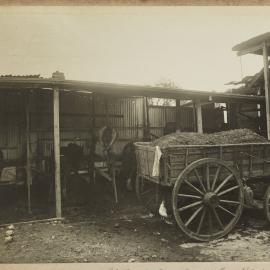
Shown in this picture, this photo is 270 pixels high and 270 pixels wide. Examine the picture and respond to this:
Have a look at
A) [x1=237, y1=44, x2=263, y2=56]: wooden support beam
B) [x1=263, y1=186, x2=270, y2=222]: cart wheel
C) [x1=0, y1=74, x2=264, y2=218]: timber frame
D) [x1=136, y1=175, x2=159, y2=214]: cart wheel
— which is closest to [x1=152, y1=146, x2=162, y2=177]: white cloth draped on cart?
[x1=136, y1=175, x2=159, y2=214]: cart wheel

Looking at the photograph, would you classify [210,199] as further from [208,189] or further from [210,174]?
[210,174]

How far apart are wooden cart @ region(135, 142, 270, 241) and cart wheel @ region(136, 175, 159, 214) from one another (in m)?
0.93

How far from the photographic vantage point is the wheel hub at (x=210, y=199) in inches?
220

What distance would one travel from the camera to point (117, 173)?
37.1ft

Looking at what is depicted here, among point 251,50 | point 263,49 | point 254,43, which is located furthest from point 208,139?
point 251,50

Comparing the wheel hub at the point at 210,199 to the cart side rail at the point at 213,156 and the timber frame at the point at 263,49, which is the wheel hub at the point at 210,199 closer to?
the cart side rail at the point at 213,156

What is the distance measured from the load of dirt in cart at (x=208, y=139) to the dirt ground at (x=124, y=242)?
1566mm

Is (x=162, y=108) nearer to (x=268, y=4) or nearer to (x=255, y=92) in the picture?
(x=255, y=92)

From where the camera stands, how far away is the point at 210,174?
5.68 metres

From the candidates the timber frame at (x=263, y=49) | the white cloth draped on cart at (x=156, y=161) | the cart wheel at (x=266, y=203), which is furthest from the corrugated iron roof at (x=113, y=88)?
the cart wheel at (x=266, y=203)

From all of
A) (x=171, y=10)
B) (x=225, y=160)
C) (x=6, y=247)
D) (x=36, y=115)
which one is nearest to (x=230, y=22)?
(x=171, y=10)

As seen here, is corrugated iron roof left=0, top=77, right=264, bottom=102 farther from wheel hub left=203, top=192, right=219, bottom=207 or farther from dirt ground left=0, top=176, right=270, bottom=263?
wheel hub left=203, top=192, right=219, bottom=207

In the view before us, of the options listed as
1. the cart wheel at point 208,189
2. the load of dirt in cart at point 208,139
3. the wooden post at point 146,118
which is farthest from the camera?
the wooden post at point 146,118

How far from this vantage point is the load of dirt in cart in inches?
227
